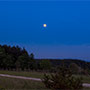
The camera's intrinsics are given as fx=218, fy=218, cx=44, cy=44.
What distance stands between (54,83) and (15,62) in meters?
37.0

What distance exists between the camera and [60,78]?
37.3 feet

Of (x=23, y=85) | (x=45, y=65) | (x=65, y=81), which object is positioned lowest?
(x=23, y=85)

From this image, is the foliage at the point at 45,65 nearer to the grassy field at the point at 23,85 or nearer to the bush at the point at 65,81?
the grassy field at the point at 23,85

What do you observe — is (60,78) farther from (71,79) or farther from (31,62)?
(31,62)

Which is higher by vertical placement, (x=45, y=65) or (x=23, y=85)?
(x=45, y=65)

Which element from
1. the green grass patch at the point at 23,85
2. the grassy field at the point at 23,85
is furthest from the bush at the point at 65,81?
the green grass patch at the point at 23,85

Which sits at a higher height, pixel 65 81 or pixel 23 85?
pixel 65 81

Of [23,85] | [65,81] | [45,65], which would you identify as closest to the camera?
[65,81]

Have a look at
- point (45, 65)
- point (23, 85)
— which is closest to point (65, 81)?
point (23, 85)

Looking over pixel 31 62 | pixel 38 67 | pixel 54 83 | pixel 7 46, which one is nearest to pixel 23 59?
pixel 31 62

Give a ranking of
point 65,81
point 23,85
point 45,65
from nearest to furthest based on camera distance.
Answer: point 65,81 → point 23,85 → point 45,65

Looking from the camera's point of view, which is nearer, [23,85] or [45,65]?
[23,85]

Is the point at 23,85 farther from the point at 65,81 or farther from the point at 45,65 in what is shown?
the point at 45,65

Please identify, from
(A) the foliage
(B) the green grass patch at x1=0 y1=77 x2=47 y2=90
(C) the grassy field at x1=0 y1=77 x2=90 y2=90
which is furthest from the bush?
(A) the foliage
